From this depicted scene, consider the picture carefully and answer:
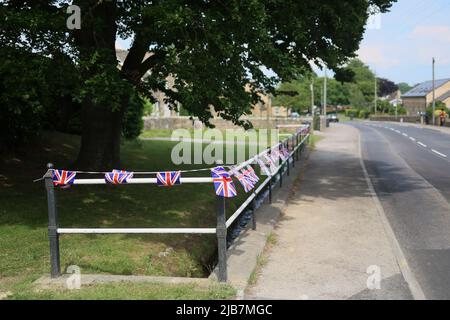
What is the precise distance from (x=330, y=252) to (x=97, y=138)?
6906 mm

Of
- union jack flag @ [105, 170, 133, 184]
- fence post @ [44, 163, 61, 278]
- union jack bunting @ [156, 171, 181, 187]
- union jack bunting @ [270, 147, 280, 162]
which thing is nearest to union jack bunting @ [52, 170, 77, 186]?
fence post @ [44, 163, 61, 278]

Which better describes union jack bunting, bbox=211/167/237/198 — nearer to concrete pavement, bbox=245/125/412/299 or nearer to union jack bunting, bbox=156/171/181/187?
union jack bunting, bbox=156/171/181/187

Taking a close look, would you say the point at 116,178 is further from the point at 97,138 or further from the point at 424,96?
the point at 424,96

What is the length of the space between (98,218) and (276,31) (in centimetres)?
587

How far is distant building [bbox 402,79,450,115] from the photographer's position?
3976 inches

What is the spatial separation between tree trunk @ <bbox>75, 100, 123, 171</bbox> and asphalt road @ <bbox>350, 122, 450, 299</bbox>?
6.67m

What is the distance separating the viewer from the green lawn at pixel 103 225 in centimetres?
646

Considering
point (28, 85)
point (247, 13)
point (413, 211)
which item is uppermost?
point (247, 13)

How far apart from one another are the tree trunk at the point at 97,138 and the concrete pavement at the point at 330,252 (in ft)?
15.2

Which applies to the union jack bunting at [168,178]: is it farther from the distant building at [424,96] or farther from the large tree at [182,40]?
the distant building at [424,96]

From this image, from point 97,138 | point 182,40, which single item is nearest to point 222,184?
point 182,40
